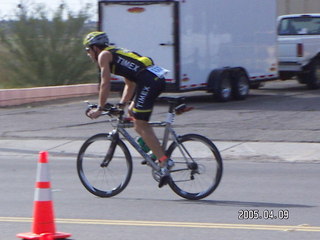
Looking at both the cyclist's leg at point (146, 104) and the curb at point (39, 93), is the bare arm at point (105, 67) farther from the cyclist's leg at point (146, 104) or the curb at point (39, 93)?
the curb at point (39, 93)

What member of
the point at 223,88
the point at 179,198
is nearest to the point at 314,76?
the point at 223,88

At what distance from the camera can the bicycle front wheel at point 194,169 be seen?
7926 mm

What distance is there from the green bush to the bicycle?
47.8 ft

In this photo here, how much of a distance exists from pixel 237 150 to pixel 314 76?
9385mm

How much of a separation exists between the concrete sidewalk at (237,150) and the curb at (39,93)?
562 centimetres

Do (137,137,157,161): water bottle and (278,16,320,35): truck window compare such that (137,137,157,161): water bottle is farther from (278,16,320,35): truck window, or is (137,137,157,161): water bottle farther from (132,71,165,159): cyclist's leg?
(278,16,320,35): truck window

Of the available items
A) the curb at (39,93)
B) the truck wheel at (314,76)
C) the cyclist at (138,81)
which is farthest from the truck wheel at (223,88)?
the cyclist at (138,81)

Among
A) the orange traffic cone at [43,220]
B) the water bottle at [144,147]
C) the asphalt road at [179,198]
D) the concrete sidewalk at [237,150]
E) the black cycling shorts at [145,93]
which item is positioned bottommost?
the concrete sidewalk at [237,150]

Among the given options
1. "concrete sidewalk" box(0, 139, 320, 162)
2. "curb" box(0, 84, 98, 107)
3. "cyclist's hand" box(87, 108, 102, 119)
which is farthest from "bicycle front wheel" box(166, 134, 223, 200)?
"curb" box(0, 84, 98, 107)

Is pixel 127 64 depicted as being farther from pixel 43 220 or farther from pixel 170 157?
pixel 43 220

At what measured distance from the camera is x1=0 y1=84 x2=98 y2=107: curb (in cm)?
1869

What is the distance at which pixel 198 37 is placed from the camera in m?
17.7

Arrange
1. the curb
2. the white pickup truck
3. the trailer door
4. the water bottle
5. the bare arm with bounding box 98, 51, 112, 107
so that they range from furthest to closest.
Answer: the white pickup truck < the curb < the trailer door < the water bottle < the bare arm with bounding box 98, 51, 112, 107

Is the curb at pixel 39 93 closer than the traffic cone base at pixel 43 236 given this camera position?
No
